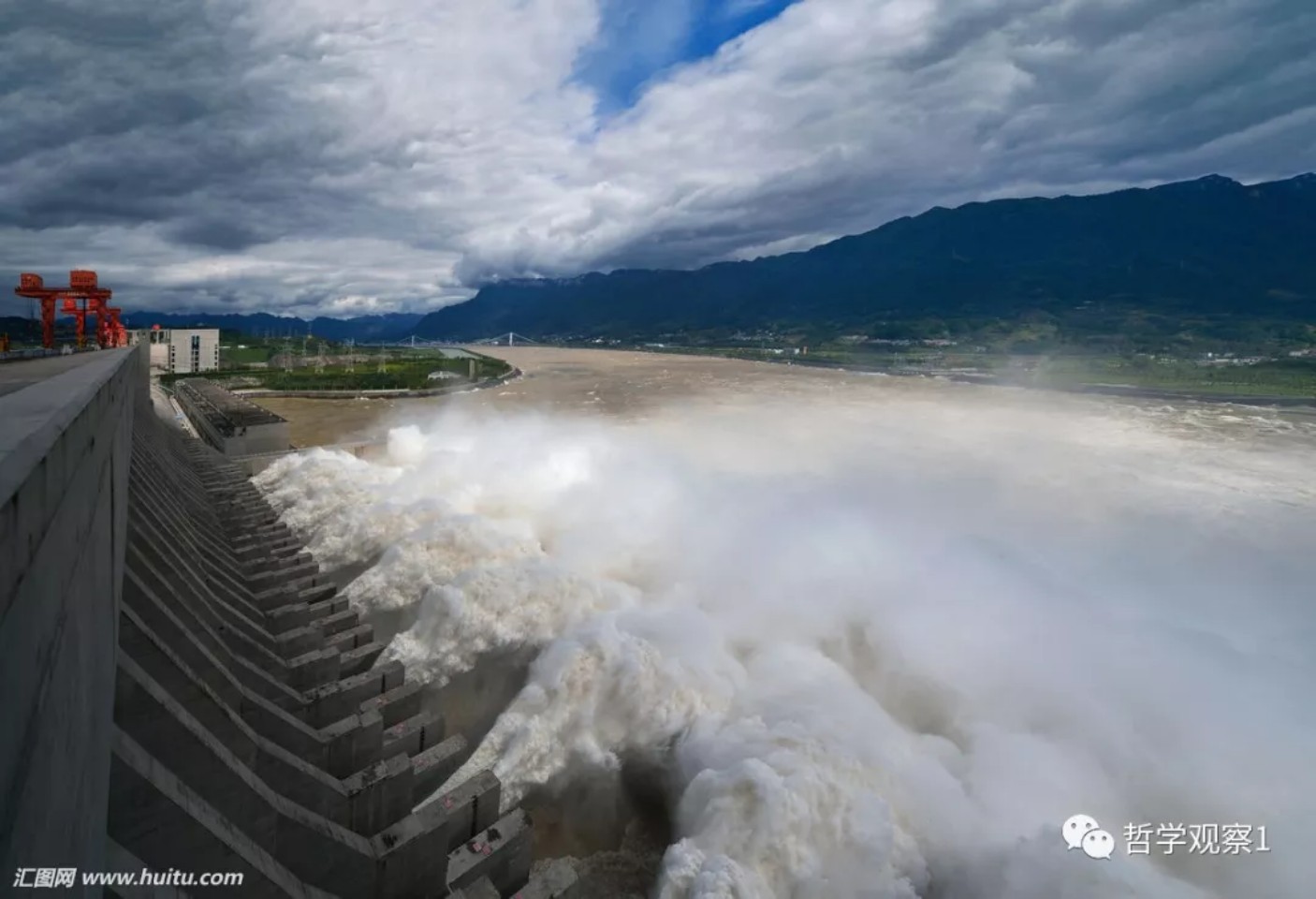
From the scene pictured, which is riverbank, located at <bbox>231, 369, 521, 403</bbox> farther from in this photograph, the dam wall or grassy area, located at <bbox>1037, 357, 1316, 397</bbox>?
grassy area, located at <bbox>1037, 357, 1316, 397</bbox>

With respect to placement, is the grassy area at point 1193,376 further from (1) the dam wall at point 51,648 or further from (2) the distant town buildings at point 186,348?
(2) the distant town buildings at point 186,348

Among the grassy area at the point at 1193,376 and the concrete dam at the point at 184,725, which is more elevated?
the grassy area at the point at 1193,376

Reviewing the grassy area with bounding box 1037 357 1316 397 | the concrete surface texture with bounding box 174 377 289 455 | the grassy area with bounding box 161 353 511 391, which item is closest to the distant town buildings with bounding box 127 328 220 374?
the grassy area with bounding box 161 353 511 391

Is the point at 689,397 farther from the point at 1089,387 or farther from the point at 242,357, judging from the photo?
the point at 242,357

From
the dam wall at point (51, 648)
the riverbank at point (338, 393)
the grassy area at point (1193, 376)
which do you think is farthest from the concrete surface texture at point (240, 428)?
the grassy area at point (1193, 376)

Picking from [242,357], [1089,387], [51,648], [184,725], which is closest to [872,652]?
[184,725]

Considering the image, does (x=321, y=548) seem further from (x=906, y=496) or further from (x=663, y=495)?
(x=906, y=496)
